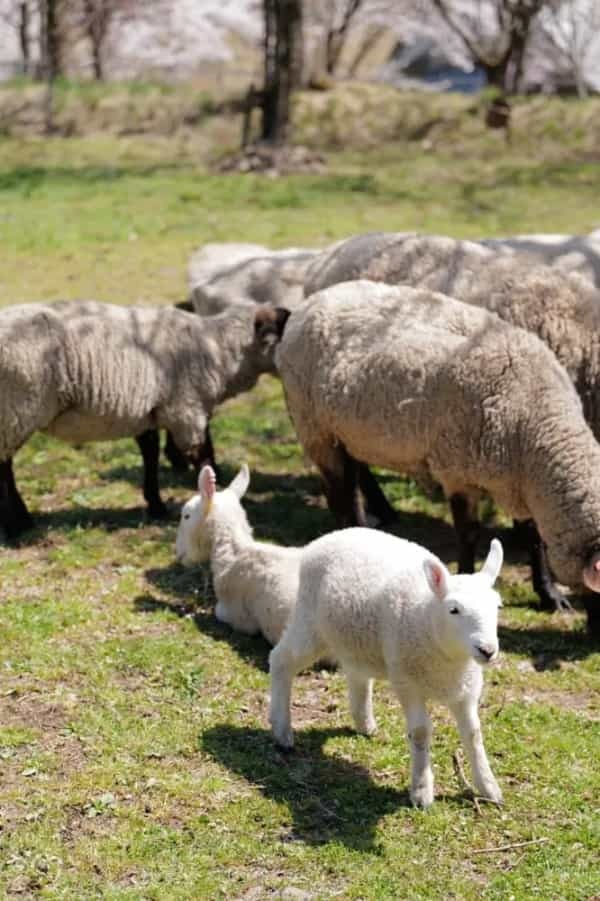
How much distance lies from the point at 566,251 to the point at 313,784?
6686mm

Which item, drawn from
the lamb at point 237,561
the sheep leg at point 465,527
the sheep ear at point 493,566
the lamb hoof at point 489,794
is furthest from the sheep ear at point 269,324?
the lamb hoof at point 489,794

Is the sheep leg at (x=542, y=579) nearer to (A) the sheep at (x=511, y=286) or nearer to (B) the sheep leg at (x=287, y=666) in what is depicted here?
(A) the sheep at (x=511, y=286)

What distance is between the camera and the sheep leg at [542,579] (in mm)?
8031

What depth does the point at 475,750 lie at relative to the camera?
5.47 metres

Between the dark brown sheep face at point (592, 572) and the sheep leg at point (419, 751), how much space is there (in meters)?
2.10

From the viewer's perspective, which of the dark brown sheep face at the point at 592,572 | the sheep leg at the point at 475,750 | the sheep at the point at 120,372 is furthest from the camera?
the sheep at the point at 120,372

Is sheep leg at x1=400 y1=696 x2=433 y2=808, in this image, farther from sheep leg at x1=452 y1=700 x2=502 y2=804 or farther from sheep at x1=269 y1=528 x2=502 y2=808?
sheep leg at x1=452 y1=700 x2=502 y2=804

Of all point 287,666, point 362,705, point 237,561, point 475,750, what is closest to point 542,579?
point 237,561

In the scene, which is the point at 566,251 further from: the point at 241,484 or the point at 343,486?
the point at 241,484

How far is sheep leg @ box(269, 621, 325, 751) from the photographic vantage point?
586 cm

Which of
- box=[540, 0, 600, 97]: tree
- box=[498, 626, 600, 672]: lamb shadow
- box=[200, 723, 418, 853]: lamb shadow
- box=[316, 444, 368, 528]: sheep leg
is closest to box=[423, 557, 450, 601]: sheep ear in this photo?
box=[200, 723, 418, 853]: lamb shadow

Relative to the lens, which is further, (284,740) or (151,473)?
(151,473)

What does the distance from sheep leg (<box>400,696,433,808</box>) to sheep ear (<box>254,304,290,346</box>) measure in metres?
A: 4.97

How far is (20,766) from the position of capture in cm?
573
